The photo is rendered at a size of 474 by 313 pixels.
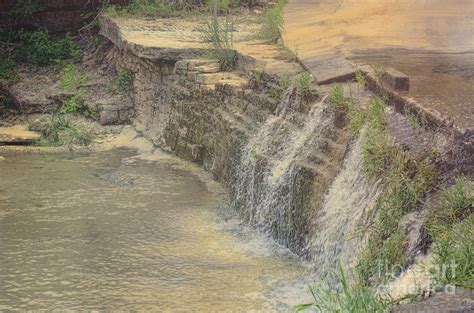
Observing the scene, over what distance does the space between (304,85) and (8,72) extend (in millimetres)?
6033

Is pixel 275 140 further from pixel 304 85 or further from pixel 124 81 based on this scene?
pixel 124 81

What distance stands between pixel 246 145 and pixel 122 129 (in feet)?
11.7

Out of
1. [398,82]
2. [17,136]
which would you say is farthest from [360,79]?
[17,136]

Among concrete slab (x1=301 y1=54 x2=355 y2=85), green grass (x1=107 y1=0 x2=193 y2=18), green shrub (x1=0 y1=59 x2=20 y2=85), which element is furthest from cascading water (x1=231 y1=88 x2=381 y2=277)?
green grass (x1=107 y1=0 x2=193 y2=18)

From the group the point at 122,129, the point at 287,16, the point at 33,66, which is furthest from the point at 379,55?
the point at 33,66

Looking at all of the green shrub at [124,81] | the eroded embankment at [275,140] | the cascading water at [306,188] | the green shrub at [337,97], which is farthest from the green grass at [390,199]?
the green shrub at [124,81]

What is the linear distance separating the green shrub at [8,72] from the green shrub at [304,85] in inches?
226

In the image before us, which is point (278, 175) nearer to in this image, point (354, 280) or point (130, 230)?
point (130, 230)

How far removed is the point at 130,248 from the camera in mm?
7105

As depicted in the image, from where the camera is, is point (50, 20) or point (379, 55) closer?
point (379, 55)

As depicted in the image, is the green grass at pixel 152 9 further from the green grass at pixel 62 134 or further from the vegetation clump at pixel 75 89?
the green grass at pixel 62 134

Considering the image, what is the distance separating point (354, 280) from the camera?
5.15 metres

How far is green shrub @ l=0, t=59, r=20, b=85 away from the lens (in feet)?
39.8

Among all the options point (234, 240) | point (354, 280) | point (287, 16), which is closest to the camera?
point (354, 280)
